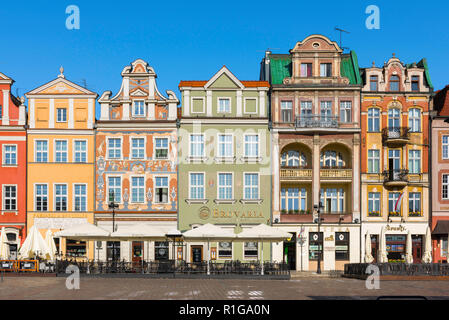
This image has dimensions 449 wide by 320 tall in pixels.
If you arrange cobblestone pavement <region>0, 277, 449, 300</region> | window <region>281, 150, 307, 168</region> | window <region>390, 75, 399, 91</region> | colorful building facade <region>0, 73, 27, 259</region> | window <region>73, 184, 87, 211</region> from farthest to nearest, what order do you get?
window <region>281, 150, 307, 168</region>, window <region>390, 75, 399, 91</region>, window <region>73, 184, 87, 211</region>, colorful building facade <region>0, 73, 27, 259</region>, cobblestone pavement <region>0, 277, 449, 300</region>

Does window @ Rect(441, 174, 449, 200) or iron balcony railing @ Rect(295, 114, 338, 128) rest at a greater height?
iron balcony railing @ Rect(295, 114, 338, 128)

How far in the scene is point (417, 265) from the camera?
33469mm

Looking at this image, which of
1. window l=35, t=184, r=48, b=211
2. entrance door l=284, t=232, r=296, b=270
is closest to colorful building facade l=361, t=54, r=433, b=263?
entrance door l=284, t=232, r=296, b=270

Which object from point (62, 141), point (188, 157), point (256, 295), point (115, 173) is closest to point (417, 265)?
point (256, 295)

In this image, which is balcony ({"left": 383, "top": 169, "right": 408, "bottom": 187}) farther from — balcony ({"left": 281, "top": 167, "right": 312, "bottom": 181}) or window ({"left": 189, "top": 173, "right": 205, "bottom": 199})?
window ({"left": 189, "top": 173, "right": 205, "bottom": 199})

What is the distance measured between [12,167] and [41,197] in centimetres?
310

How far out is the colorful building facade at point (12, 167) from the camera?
140 ft

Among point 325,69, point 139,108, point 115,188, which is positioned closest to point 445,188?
point 325,69

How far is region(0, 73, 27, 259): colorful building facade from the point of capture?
42781mm

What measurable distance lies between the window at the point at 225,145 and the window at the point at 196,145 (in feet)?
4.44

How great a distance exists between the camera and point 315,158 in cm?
4359

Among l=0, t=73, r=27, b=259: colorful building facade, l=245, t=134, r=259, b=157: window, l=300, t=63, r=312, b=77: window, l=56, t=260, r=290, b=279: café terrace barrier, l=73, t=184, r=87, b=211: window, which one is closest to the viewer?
l=56, t=260, r=290, b=279: café terrace barrier

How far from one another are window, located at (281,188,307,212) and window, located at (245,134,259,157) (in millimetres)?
3722
